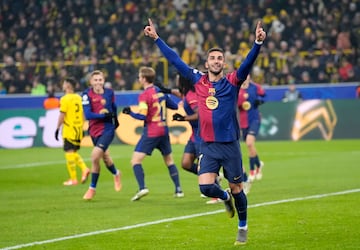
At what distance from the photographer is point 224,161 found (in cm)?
1075

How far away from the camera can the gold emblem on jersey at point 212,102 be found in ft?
35.1

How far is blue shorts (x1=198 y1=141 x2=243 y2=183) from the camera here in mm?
10688

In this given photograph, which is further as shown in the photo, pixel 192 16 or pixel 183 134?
pixel 192 16

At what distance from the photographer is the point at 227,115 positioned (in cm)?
1076

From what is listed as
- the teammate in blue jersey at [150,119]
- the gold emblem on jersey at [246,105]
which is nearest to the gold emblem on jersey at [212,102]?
the teammate in blue jersey at [150,119]

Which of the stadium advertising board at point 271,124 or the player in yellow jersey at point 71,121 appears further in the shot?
the stadium advertising board at point 271,124

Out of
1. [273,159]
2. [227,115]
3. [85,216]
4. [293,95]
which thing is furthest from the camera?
[293,95]

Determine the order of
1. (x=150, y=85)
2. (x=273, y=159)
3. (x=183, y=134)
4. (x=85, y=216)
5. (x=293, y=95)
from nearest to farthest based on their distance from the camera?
(x=85, y=216), (x=150, y=85), (x=273, y=159), (x=183, y=134), (x=293, y=95)

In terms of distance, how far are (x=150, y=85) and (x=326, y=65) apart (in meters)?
17.9

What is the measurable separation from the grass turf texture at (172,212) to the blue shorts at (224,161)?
76cm

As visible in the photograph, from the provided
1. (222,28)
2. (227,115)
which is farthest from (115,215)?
(222,28)

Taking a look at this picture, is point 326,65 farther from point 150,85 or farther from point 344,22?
point 150,85

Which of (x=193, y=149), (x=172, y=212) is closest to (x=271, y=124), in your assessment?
(x=193, y=149)

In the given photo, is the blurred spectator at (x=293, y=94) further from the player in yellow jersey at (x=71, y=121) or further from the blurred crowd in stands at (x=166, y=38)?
the player in yellow jersey at (x=71, y=121)
